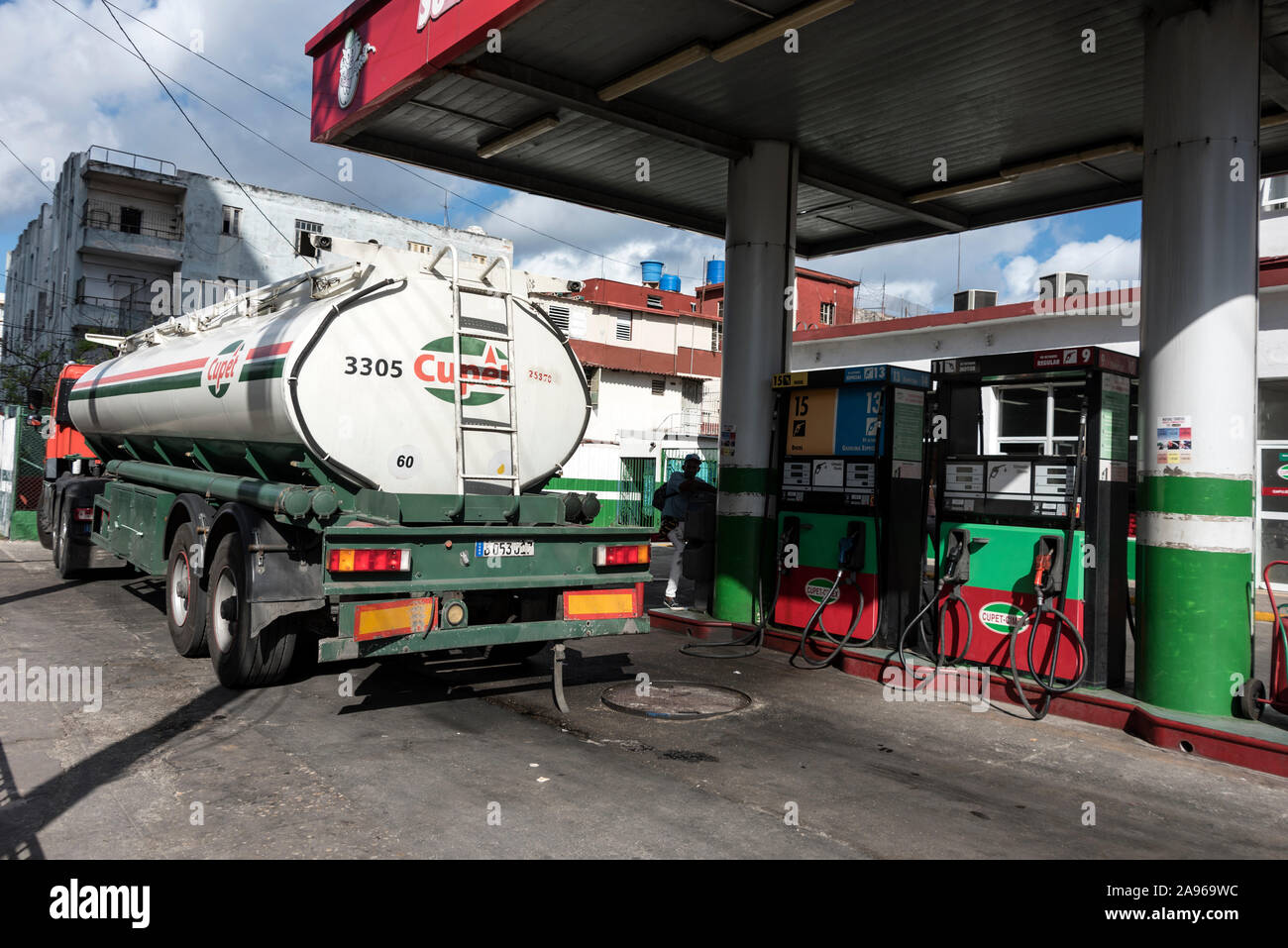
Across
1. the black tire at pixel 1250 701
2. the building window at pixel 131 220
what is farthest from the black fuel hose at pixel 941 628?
the building window at pixel 131 220

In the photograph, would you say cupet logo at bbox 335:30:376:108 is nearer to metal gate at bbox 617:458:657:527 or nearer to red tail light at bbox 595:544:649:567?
red tail light at bbox 595:544:649:567

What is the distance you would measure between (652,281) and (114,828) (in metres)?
A: 43.8

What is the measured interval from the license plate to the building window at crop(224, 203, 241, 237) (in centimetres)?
3999

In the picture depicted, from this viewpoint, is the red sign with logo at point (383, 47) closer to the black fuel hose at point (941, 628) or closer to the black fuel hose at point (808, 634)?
the black fuel hose at point (808, 634)

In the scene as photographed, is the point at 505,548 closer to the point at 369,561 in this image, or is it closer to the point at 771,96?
the point at 369,561

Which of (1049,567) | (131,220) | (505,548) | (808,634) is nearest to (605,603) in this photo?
(505,548)

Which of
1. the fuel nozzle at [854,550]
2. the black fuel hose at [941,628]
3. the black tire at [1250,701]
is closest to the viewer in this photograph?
the black tire at [1250,701]

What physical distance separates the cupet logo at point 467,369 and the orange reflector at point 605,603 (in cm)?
172

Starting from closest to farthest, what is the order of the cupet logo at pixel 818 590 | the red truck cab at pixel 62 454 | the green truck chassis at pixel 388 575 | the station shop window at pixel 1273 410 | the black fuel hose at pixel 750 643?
the green truck chassis at pixel 388 575 < the cupet logo at pixel 818 590 < the black fuel hose at pixel 750 643 < the red truck cab at pixel 62 454 < the station shop window at pixel 1273 410

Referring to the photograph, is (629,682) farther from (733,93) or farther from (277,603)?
(733,93)

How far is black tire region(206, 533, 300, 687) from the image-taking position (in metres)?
7.11

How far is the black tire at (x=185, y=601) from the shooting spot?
8.06 m

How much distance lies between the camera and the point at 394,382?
280 inches

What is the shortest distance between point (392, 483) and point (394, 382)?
0.75 metres
